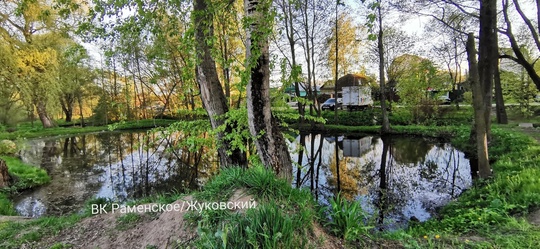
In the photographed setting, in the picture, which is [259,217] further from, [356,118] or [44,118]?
[44,118]

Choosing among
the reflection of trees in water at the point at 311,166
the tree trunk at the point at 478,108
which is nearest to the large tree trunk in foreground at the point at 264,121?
the reflection of trees in water at the point at 311,166

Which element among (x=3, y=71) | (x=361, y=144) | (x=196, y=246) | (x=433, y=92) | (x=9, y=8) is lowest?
(x=361, y=144)

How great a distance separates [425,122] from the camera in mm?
18984

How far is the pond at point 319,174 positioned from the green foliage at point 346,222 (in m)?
1.15

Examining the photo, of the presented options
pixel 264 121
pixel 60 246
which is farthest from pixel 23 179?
pixel 264 121

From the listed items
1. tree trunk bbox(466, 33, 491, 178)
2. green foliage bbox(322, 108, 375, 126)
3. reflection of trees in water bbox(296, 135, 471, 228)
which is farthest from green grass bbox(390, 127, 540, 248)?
green foliage bbox(322, 108, 375, 126)

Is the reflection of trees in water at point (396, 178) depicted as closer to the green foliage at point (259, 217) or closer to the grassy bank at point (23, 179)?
the green foliage at point (259, 217)

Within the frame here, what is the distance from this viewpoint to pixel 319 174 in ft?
32.1

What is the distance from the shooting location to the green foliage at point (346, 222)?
271 centimetres

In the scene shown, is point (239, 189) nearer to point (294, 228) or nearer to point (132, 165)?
point (294, 228)

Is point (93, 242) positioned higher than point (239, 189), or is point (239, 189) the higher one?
point (239, 189)

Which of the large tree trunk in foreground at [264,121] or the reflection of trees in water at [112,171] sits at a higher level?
the large tree trunk in foreground at [264,121]

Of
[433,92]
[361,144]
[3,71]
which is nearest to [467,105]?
[433,92]

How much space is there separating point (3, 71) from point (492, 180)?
21.1 meters
